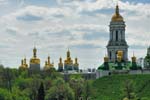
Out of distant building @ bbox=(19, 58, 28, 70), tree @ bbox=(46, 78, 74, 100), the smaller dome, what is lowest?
tree @ bbox=(46, 78, 74, 100)

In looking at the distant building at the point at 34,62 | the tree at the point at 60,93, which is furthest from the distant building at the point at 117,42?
the tree at the point at 60,93

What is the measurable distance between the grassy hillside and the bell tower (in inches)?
938

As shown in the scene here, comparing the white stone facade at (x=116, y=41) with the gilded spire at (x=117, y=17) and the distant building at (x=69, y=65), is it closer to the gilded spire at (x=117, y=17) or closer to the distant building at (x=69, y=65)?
the gilded spire at (x=117, y=17)

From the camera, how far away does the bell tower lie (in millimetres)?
131250

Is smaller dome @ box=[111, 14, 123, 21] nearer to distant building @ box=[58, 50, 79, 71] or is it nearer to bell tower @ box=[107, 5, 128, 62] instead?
bell tower @ box=[107, 5, 128, 62]

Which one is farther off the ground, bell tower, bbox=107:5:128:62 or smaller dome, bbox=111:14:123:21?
smaller dome, bbox=111:14:123:21

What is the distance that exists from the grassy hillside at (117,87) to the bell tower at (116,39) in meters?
23.8

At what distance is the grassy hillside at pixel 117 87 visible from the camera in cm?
8612

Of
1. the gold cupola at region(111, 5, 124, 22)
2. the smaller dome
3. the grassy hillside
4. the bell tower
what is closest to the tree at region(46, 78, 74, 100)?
the grassy hillside

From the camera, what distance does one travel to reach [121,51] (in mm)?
128625

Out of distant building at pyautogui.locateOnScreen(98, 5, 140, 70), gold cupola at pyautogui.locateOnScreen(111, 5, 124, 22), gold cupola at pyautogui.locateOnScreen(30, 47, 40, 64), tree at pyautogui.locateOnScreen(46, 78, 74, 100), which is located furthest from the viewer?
gold cupola at pyautogui.locateOnScreen(30, 47, 40, 64)

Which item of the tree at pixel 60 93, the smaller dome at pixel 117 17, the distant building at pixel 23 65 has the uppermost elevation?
the smaller dome at pixel 117 17

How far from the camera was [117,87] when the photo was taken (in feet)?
316

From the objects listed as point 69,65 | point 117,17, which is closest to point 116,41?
point 117,17
